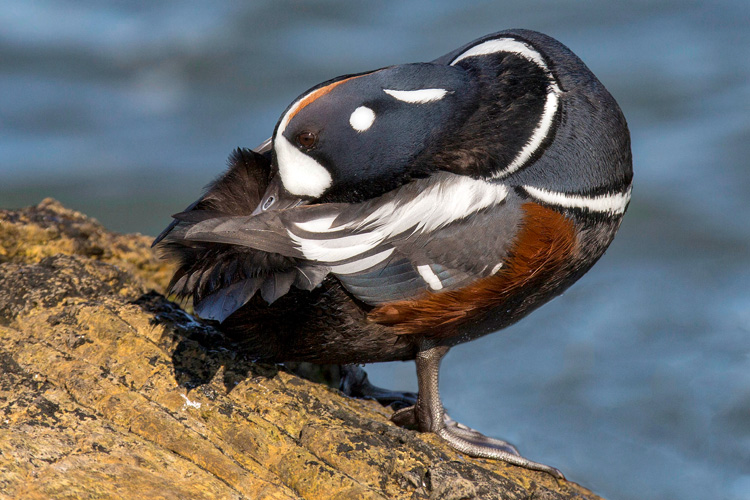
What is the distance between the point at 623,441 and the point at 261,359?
320cm

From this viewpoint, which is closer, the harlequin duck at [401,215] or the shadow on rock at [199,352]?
the harlequin duck at [401,215]

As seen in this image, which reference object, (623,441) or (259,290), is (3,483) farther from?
(623,441)

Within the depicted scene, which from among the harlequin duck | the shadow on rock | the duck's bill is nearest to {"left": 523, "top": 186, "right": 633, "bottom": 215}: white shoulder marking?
the harlequin duck

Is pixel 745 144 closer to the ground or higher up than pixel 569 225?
higher up

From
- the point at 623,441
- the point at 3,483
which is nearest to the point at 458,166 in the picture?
the point at 3,483

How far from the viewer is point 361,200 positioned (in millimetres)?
3117

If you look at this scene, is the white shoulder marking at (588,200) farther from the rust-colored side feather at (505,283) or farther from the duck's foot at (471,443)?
the duck's foot at (471,443)

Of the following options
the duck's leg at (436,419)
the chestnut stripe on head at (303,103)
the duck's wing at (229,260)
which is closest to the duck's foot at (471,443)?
the duck's leg at (436,419)

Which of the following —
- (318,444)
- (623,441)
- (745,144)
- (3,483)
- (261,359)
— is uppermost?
(745,144)

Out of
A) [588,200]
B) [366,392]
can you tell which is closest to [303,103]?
[588,200]

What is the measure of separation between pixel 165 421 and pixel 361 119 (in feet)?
4.41

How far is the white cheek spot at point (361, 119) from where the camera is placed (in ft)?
9.96

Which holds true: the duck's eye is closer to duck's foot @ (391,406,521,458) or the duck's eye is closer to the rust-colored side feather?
the rust-colored side feather

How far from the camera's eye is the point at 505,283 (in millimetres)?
3082
